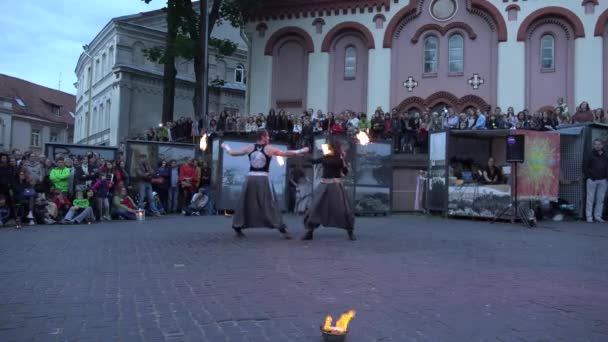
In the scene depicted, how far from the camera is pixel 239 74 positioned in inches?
2261

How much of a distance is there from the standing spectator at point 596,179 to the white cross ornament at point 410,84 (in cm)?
1293

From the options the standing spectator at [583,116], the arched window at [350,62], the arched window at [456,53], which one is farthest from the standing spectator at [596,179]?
the arched window at [350,62]

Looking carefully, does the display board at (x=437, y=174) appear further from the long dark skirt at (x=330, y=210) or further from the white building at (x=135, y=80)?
the white building at (x=135, y=80)

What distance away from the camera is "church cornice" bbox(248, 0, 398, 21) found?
30797mm

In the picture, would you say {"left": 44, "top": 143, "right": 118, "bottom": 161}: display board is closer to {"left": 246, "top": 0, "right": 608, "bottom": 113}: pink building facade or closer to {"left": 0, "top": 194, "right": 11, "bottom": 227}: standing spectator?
{"left": 0, "top": 194, "right": 11, "bottom": 227}: standing spectator

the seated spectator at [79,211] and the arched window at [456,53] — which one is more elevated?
the arched window at [456,53]

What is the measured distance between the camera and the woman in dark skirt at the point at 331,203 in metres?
11.5

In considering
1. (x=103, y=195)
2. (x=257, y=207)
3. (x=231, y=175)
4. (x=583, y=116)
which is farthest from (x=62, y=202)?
(x=583, y=116)

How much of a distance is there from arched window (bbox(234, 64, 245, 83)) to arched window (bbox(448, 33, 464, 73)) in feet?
99.4

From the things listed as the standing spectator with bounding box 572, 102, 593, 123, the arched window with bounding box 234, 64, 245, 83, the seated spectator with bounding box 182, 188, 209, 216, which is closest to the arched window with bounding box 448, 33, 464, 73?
the standing spectator with bounding box 572, 102, 593, 123

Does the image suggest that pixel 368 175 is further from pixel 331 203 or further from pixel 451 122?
pixel 331 203

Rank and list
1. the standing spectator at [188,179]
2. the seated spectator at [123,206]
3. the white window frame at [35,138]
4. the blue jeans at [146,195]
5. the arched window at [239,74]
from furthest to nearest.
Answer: the white window frame at [35,138], the arched window at [239,74], the standing spectator at [188,179], the blue jeans at [146,195], the seated spectator at [123,206]

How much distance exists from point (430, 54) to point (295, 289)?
82.7 feet

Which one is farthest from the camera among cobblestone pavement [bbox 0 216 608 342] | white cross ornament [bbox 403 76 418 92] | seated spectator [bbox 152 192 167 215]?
white cross ornament [bbox 403 76 418 92]
